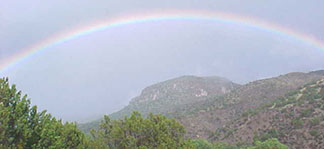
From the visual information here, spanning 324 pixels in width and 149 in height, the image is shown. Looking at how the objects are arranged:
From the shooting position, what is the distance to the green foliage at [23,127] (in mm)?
9742

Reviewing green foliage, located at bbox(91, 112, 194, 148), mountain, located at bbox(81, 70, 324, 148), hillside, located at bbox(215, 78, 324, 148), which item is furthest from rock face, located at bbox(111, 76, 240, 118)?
green foliage, located at bbox(91, 112, 194, 148)

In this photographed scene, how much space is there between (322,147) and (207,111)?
46.0 m

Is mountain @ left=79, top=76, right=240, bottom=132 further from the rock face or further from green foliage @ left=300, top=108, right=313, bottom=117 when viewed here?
green foliage @ left=300, top=108, right=313, bottom=117

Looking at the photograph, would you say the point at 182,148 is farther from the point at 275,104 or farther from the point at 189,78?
the point at 189,78

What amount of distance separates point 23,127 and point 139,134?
652 centimetres

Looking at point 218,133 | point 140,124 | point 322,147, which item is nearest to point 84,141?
point 140,124

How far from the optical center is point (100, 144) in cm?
1357

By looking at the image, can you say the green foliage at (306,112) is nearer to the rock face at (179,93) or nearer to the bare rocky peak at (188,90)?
the rock face at (179,93)

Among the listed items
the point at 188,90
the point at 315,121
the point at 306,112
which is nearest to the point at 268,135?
the point at 315,121

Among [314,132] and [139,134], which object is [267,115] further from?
→ [139,134]

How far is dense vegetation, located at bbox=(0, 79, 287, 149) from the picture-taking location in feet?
33.5

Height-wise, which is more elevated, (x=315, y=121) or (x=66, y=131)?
(x=66, y=131)

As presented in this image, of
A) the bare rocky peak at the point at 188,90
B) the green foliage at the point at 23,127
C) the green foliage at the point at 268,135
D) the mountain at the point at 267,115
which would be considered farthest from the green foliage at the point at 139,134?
the bare rocky peak at the point at 188,90

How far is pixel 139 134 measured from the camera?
14.3 m
